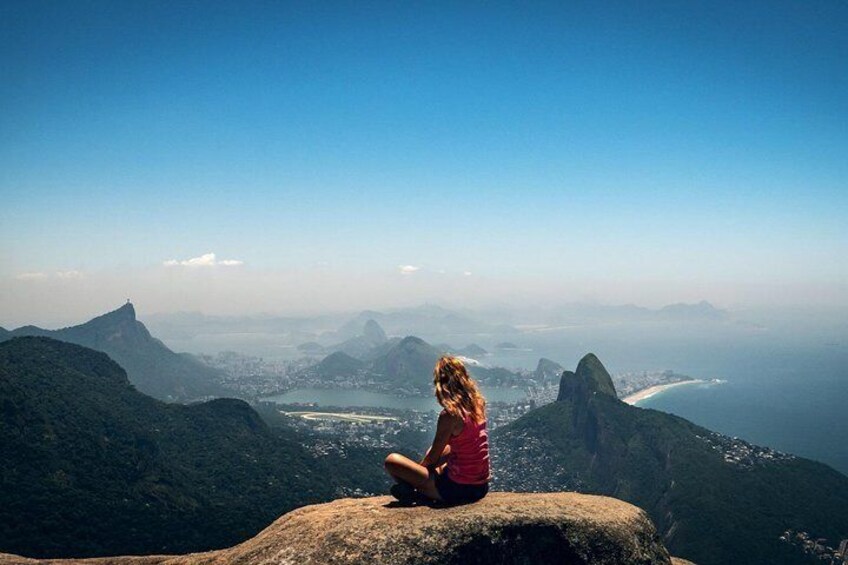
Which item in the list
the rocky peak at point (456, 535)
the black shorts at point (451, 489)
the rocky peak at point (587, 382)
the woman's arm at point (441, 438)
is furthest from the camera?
the rocky peak at point (587, 382)

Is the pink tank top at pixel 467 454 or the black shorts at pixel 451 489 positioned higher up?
the pink tank top at pixel 467 454

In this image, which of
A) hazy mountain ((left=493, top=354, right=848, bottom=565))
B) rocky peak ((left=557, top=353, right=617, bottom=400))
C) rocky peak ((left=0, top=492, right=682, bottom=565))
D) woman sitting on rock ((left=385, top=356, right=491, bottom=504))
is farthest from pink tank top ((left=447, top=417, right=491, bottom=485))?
rocky peak ((left=557, top=353, right=617, bottom=400))

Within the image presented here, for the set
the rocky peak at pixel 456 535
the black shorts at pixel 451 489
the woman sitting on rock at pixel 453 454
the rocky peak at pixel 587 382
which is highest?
the woman sitting on rock at pixel 453 454

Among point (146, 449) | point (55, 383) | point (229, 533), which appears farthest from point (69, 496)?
point (55, 383)

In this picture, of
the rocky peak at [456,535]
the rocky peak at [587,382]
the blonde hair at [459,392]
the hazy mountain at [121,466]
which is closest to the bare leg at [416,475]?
the rocky peak at [456,535]

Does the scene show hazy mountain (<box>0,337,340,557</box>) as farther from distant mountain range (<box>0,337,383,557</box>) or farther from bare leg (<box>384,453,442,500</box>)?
bare leg (<box>384,453,442,500</box>)

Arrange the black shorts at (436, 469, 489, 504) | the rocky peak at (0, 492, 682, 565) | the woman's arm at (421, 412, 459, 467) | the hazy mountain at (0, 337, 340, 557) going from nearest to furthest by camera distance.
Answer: the rocky peak at (0, 492, 682, 565), the woman's arm at (421, 412, 459, 467), the black shorts at (436, 469, 489, 504), the hazy mountain at (0, 337, 340, 557)

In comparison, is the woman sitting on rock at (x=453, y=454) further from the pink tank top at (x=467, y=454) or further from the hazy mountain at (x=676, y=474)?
the hazy mountain at (x=676, y=474)

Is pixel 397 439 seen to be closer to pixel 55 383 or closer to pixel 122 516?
pixel 55 383
